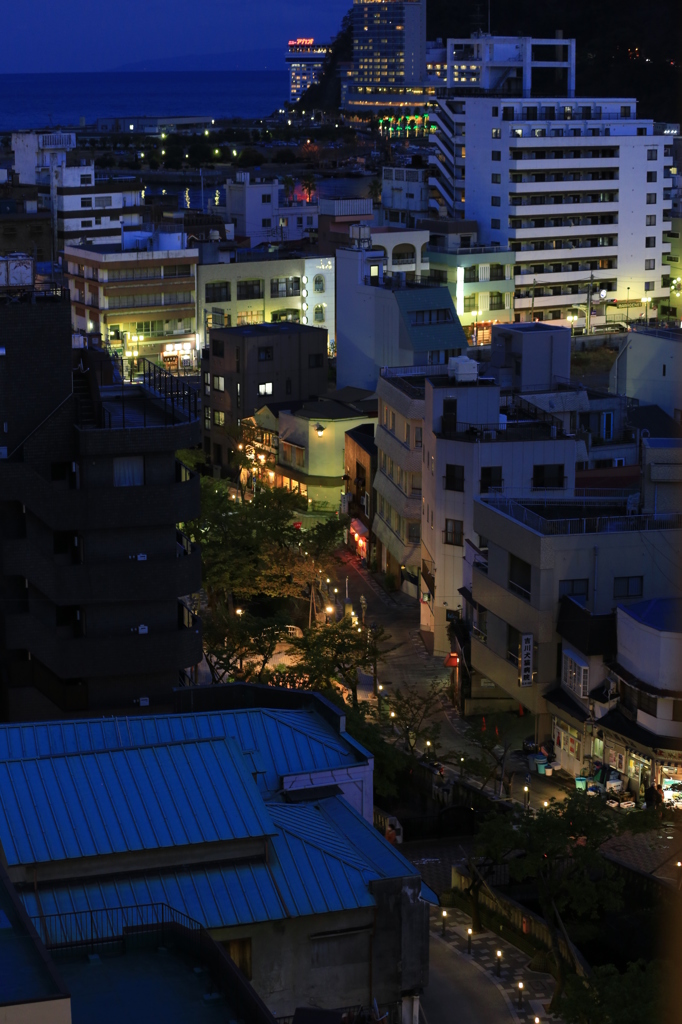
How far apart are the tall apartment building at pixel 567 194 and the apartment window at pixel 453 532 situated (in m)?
34.9

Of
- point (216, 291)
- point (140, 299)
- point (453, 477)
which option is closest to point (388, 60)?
point (216, 291)

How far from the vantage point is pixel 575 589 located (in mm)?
24562

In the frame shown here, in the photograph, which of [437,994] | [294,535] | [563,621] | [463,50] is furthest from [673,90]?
[437,994]

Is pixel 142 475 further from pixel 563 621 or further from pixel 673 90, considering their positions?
pixel 673 90

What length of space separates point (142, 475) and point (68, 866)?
8831 millimetres

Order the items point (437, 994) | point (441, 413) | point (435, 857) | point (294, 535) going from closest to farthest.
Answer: point (437, 994) → point (435, 857) → point (441, 413) → point (294, 535)

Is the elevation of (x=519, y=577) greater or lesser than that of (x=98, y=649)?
greater

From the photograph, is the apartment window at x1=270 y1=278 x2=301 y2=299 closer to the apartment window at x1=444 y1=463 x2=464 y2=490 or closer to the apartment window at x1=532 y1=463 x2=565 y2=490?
the apartment window at x1=444 y1=463 x2=464 y2=490

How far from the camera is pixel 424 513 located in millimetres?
31797

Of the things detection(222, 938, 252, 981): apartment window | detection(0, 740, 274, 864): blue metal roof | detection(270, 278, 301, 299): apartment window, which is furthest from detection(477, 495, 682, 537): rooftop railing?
detection(270, 278, 301, 299): apartment window

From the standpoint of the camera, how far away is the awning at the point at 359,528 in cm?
3747

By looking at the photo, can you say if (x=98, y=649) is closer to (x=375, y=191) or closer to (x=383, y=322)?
(x=383, y=322)

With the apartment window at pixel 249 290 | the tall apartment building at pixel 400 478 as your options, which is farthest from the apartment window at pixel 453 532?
the apartment window at pixel 249 290

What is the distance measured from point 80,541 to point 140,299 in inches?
1344
